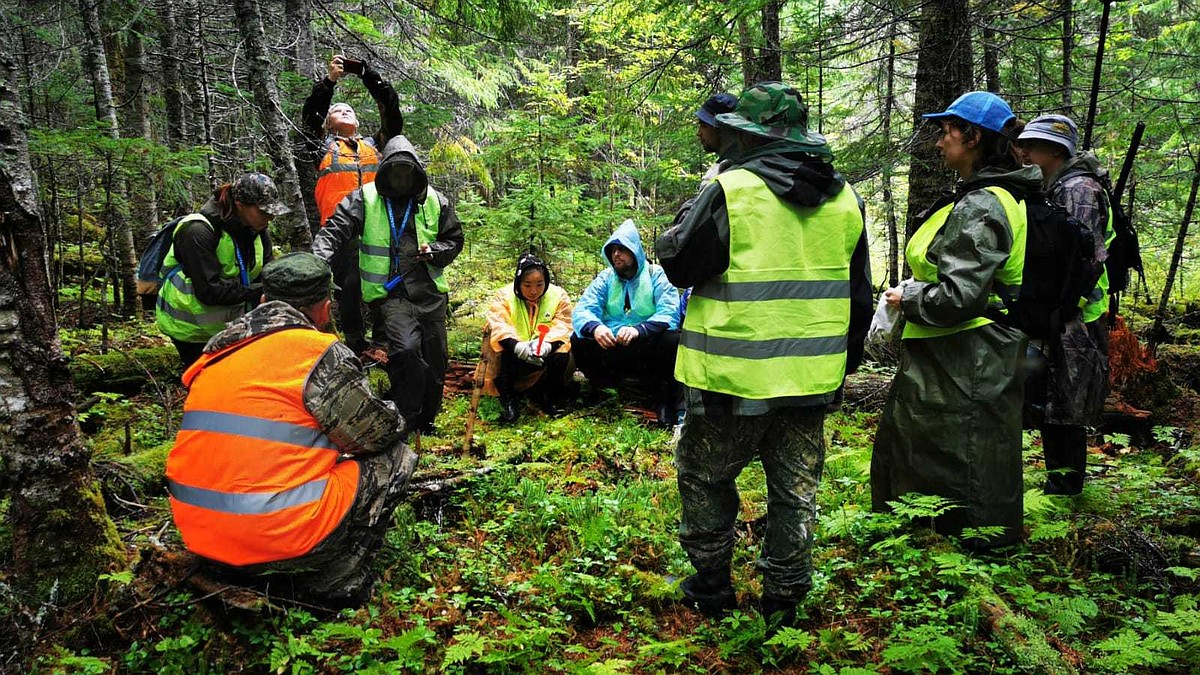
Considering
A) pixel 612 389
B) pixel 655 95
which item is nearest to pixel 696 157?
pixel 655 95

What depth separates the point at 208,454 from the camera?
8.98 ft

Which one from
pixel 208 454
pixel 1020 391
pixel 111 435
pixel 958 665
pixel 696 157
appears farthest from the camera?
pixel 696 157

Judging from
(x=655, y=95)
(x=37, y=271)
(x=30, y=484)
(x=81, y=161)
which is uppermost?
(x=655, y=95)

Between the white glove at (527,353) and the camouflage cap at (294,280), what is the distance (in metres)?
3.25

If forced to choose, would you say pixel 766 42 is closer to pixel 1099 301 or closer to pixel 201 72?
pixel 1099 301

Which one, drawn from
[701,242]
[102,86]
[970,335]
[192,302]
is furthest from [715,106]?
[102,86]

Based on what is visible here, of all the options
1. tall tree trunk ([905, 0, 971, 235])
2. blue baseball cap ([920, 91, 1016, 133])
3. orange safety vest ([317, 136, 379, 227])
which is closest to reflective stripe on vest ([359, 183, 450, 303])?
orange safety vest ([317, 136, 379, 227])

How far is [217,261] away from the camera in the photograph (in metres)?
4.71

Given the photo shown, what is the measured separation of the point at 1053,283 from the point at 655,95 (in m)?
7.28

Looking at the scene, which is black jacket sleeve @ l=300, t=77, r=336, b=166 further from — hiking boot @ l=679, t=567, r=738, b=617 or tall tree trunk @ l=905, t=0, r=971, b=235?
tall tree trunk @ l=905, t=0, r=971, b=235

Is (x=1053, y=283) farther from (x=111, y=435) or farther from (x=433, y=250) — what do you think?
(x=111, y=435)

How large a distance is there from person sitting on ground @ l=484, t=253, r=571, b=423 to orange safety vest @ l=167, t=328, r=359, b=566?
3.60 meters

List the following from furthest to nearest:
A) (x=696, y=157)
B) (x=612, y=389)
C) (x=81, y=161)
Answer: (x=696, y=157) → (x=612, y=389) → (x=81, y=161)

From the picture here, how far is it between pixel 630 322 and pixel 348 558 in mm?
4069
